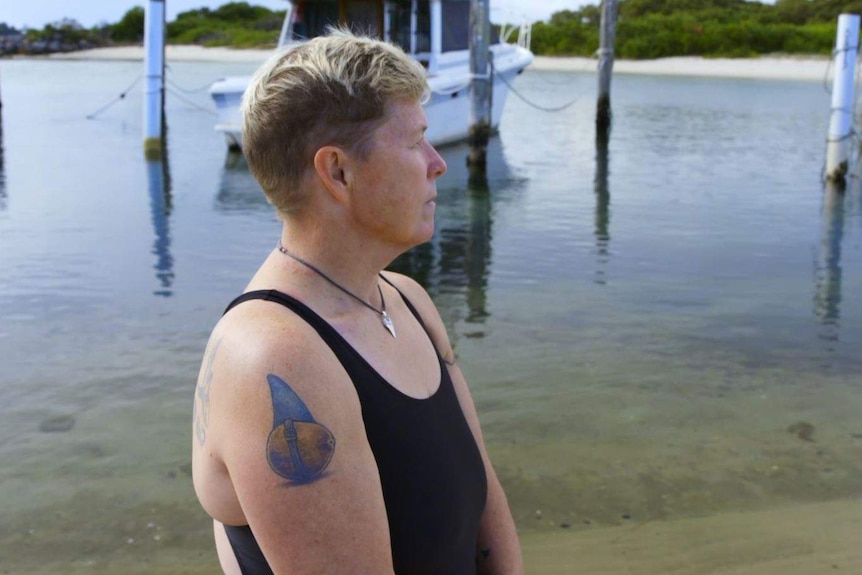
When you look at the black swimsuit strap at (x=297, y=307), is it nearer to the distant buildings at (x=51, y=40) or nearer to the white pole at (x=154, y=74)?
the white pole at (x=154, y=74)

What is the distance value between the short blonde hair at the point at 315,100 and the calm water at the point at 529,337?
226 cm

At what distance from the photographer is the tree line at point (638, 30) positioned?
62219 millimetres

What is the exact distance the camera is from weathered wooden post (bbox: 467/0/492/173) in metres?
15.1

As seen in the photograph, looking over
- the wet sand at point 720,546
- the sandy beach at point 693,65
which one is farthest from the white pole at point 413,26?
the sandy beach at point 693,65

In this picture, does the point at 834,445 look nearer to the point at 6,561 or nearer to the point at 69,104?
the point at 6,561

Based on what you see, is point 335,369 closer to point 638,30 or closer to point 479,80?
point 479,80

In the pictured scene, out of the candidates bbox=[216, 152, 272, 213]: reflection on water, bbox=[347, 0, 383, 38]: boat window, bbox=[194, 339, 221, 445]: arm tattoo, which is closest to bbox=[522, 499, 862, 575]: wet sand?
bbox=[194, 339, 221, 445]: arm tattoo

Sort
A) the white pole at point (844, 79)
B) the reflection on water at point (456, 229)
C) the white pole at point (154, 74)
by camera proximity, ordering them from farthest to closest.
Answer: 1. the white pole at point (154, 74)
2. the white pole at point (844, 79)
3. the reflection on water at point (456, 229)

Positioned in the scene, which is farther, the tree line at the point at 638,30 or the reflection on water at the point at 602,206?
the tree line at the point at 638,30

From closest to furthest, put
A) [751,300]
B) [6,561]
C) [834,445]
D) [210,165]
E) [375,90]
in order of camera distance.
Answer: [375,90] < [6,561] < [834,445] < [751,300] < [210,165]

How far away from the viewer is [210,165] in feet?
52.7

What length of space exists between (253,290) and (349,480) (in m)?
0.37

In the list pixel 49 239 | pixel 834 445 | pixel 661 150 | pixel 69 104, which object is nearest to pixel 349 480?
pixel 834 445

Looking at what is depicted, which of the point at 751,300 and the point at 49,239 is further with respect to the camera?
the point at 49,239
